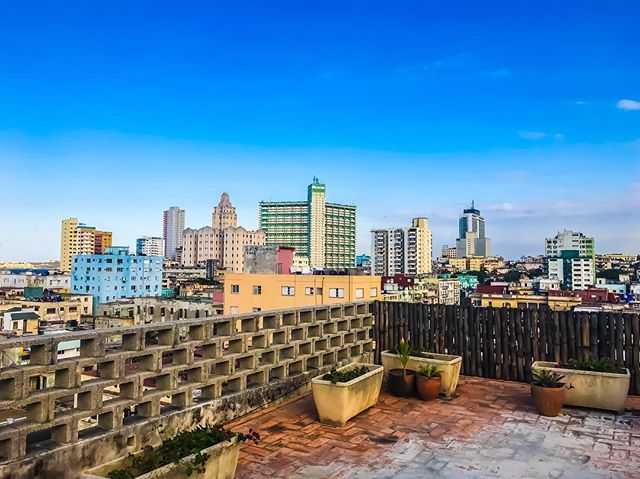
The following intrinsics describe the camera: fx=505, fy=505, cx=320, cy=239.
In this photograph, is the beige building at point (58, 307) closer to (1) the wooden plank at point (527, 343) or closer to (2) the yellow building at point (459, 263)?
(1) the wooden plank at point (527, 343)

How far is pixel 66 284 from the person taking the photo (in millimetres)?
89750

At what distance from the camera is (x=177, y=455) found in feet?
12.2

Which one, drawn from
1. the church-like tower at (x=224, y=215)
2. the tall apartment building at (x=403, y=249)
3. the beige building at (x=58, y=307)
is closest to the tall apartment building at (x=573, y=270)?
the tall apartment building at (x=403, y=249)

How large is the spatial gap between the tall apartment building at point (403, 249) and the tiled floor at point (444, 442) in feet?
462

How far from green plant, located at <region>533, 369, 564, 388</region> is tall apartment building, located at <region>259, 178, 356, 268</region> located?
145 metres

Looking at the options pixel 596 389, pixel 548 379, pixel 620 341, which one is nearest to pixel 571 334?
pixel 620 341

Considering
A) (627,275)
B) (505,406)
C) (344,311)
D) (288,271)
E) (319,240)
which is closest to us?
(505,406)

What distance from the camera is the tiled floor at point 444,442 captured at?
4676 mm

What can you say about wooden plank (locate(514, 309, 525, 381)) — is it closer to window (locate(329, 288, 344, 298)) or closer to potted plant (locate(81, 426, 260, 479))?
potted plant (locate(81, 426, 260, 479))

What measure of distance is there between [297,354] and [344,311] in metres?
1.60

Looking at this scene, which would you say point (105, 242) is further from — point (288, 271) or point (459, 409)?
point (459, 409)

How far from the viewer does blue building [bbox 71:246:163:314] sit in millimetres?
83688

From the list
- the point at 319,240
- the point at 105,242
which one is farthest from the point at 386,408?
the point at 105,242

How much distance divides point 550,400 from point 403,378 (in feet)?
6.39
